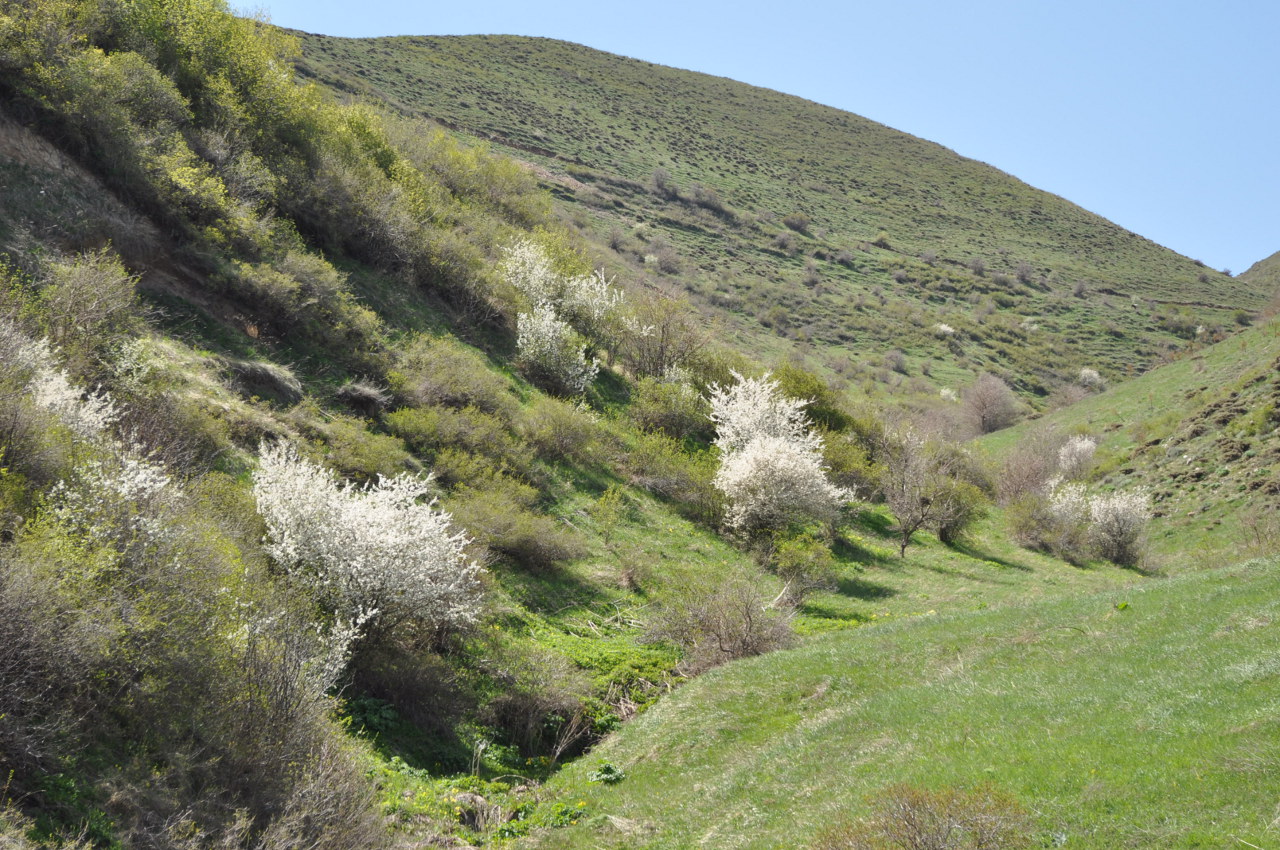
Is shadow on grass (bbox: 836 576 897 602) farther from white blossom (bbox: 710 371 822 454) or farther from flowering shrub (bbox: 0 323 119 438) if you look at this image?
flowering shrub (bbox: 0 323 119 438)

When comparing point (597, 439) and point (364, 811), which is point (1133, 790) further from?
point (597, 439)

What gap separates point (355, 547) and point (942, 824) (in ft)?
29.5

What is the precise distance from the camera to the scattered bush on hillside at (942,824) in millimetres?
5957

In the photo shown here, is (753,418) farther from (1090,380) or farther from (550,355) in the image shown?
(1090,380)

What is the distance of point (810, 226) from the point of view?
237ft

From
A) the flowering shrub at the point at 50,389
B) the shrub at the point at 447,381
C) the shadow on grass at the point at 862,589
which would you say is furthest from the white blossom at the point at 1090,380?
the flowering shrub at the point at 50,389

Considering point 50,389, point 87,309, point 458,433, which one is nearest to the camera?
point 50,389

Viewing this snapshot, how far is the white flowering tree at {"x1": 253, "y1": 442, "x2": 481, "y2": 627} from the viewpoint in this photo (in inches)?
451

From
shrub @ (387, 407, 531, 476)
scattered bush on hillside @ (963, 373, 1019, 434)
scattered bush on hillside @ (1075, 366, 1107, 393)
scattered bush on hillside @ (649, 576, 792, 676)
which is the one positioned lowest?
scattered bush on hillside @ (649, 576, 792, 676)

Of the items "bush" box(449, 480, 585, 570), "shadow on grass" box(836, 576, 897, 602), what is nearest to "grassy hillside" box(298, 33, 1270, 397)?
"shadow on grass" box(836, 576, 897, 602)

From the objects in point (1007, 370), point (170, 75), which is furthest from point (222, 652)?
point (1007, 370)

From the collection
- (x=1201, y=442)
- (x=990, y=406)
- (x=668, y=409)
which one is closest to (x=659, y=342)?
(x=668, y=409)

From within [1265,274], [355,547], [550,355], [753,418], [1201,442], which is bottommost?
[355,547]

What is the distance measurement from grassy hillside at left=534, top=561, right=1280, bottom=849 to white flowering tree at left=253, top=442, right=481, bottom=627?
386 centimetres
